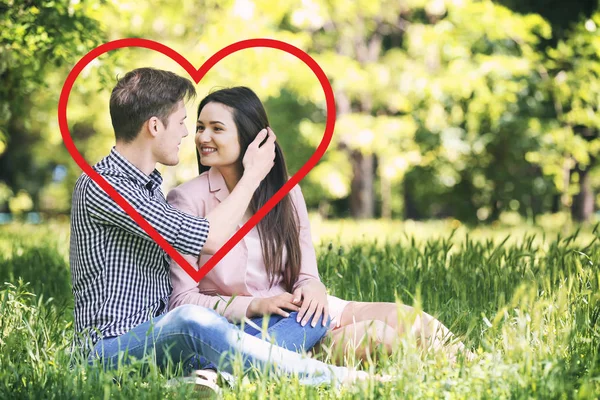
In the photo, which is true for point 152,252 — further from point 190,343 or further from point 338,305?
point 338,305

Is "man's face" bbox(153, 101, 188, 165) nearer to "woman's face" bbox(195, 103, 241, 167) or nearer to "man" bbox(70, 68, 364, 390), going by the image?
"man" bbox(70, 68, 364, 390)

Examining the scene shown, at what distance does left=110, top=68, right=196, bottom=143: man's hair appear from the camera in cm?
275

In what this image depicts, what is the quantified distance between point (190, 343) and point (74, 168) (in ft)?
47.7

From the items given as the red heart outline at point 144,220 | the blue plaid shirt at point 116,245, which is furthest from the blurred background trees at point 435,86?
the blue plaid shirt at point 116,245

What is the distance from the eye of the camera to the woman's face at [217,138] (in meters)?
2.96

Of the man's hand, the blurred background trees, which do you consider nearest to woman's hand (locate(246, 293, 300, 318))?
the man's hand

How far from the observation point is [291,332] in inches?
110

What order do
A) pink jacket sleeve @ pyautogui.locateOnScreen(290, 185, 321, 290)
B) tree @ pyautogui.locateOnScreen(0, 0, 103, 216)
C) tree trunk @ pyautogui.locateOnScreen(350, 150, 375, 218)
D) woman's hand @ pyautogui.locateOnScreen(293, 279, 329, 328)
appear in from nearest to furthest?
woman's hand @ pyautogui.locateOnScreen(293, 279, 329, 328), pink jacket sleeve @ pyautogui.locateOnScreen(290, 185, 321, 290), tree @ pyautogui.locateOnScreen(0, 0, 103, 216), tree trunk @ pyautogui.locateOnScreen(350, 150, 375, 218)

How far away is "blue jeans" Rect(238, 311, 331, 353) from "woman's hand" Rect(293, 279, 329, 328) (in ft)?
0.08

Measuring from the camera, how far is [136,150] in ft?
9.13

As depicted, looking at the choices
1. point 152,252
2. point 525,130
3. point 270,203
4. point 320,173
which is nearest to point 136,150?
point 152,252

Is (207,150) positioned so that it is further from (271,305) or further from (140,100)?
(271,305)

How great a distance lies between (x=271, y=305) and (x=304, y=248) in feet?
1.28

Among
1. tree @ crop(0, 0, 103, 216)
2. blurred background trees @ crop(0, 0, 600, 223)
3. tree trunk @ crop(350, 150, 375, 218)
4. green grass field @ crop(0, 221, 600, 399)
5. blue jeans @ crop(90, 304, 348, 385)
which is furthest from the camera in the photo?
tree trunk @ crop(350, 150, 375, 218)
